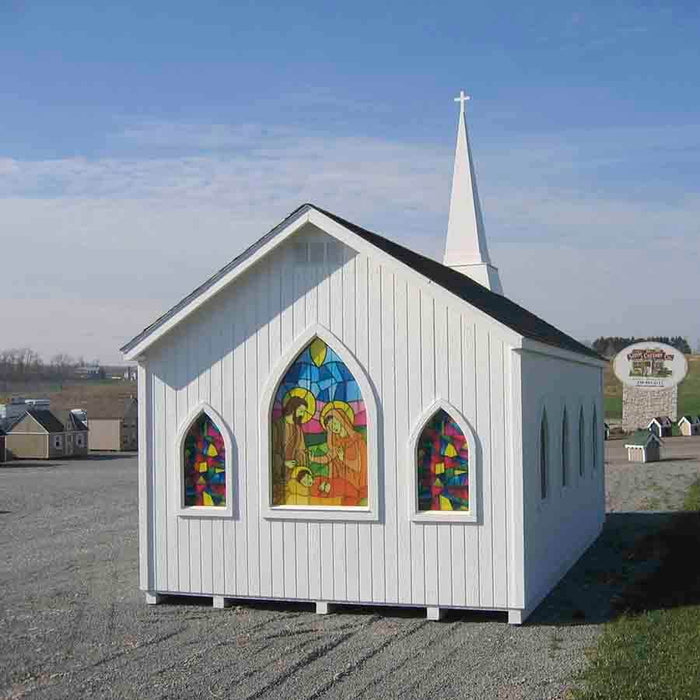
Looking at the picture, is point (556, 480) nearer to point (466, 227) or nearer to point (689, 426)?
point (466, 227)

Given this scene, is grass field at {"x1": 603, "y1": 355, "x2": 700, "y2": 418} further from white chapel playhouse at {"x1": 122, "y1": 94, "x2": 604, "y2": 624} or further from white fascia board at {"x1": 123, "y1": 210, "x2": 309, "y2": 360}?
white fascia board at {"x1": 123, "y1": 210, "x2": 309, "y2": 360}

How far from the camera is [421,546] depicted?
13.2 m

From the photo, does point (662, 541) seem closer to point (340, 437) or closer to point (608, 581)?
point (608, 581)

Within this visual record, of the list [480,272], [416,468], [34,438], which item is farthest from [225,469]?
[34,438]

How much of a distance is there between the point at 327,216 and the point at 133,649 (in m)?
5.62

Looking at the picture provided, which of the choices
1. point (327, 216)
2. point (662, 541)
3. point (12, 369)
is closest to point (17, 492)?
point (662, 541)

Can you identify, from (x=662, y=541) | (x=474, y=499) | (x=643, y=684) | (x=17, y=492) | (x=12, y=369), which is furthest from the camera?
(x=12, y=369)

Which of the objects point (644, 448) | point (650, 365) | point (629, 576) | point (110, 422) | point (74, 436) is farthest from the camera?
point (110, 422)

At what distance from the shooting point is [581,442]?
19.0 m

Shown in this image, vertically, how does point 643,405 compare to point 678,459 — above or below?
above

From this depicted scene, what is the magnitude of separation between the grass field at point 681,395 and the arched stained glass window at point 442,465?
2419 inches

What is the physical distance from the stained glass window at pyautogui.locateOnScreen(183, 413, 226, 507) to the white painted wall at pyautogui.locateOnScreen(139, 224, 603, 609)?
0.18m

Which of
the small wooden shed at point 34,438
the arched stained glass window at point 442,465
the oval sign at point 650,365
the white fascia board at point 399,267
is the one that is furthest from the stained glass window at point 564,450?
the small wooden shed at point 34,438

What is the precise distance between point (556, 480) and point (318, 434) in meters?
4.08
